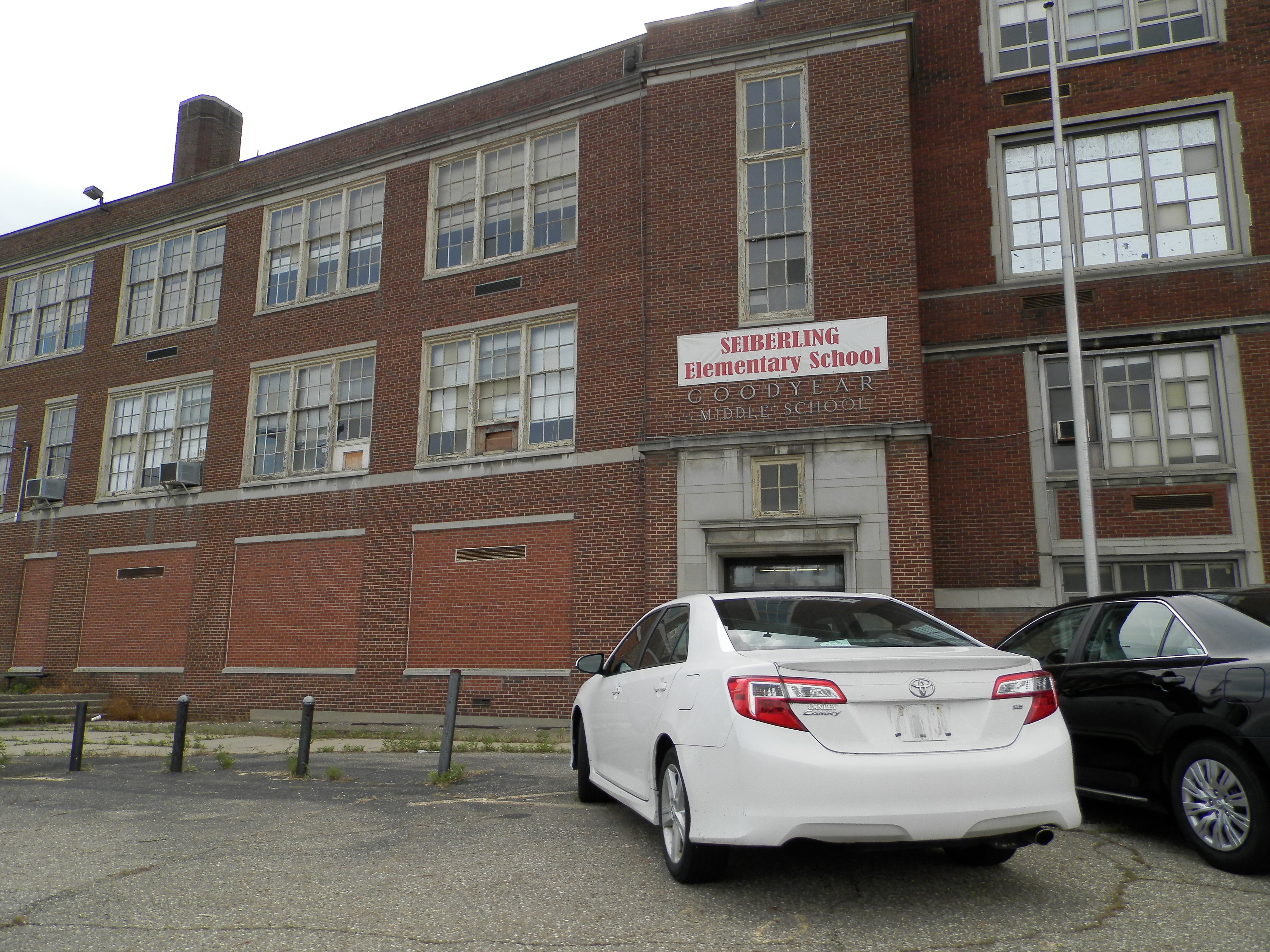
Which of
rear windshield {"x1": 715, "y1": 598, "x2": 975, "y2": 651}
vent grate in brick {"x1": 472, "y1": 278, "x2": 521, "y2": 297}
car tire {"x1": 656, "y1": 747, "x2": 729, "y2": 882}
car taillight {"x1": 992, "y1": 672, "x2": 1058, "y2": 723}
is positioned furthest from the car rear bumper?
vent grate in brick {"x1": 472, "y1": 278, "x2": 521, "y2": 297}

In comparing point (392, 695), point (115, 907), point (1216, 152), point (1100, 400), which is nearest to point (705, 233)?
point (1100, 400)

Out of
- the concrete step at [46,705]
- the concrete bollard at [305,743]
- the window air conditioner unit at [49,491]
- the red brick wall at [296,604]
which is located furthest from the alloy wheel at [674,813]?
the window air conditioner unit at [49,491]

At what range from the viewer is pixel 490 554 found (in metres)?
15.8

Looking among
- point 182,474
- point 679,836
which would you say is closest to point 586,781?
point 679,836

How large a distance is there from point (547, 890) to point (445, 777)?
13.4 feet

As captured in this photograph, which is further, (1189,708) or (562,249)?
(562,249)

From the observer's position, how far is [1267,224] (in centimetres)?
1340

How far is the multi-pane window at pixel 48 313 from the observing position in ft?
74.2

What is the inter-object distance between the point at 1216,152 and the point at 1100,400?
4131 mm

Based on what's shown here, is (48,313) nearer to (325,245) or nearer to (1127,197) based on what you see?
(325,245)

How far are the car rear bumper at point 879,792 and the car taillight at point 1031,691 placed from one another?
0.18 metres

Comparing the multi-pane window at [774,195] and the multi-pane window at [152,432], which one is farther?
the multi-pane window at [152,432]

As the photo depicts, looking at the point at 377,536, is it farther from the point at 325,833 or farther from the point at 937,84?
the point at 937,84

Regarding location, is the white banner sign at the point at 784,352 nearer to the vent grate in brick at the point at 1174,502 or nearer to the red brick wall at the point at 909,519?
the red brick wall at the point at 909,519
